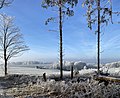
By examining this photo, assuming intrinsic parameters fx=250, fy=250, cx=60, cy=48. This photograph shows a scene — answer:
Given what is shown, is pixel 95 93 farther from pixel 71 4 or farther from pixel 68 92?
pixel 71 4

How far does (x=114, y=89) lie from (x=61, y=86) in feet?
10.7

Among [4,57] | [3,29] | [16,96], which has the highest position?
[3,29]

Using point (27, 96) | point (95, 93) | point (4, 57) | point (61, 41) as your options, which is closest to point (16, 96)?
point (27, 96)

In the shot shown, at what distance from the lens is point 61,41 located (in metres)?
26.2

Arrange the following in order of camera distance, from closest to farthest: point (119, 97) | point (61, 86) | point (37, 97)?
point (119, 97) → point (37, 97) → point (61, 86)

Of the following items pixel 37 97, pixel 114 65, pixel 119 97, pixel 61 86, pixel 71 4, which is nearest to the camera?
pixel 119 97

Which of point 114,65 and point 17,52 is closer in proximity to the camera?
point 17,52

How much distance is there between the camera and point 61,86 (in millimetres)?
14969

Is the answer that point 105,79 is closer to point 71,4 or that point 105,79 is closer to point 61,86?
point 61,86

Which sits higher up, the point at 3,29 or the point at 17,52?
the point at 3,29

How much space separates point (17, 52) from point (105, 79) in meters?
23.8

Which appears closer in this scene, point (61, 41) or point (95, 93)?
point (95, 93)

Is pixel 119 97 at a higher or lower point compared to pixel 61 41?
lower

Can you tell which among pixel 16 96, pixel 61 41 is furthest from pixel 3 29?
pixel 16 96
